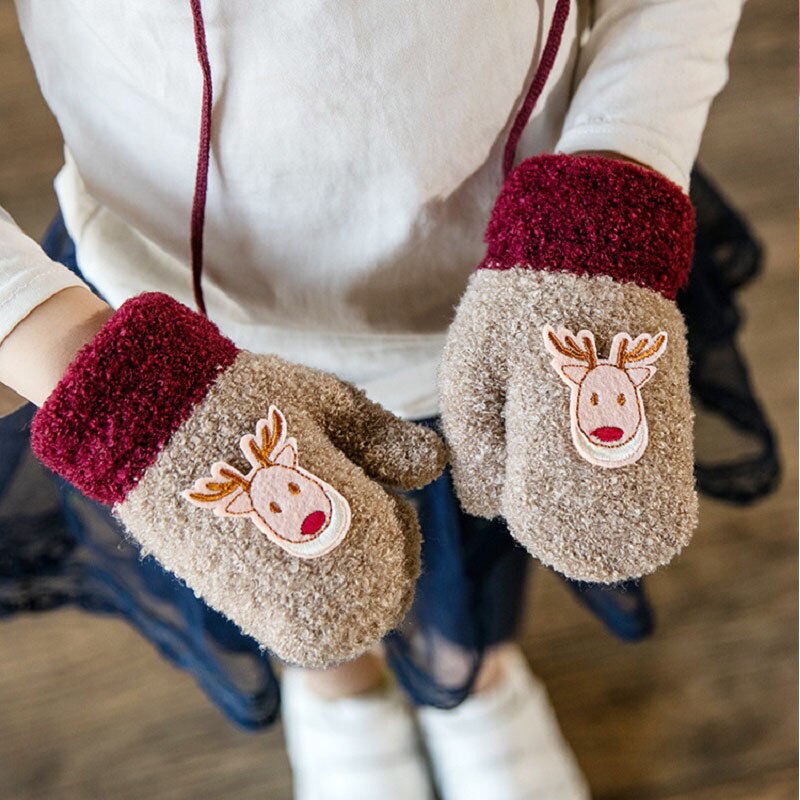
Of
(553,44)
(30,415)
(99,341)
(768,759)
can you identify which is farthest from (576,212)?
(768,759)

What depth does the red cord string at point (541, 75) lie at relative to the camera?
20.2 inches

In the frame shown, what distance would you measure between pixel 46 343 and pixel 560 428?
0.85ft

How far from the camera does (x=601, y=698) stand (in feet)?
3.12

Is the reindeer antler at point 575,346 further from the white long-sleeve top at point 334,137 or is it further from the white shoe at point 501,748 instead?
the white shoe at point 501,748

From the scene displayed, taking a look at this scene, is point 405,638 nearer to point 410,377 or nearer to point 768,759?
point 410,377

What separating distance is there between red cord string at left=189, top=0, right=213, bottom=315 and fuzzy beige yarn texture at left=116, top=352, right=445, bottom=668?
12cm

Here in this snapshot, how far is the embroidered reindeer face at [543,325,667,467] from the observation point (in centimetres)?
44

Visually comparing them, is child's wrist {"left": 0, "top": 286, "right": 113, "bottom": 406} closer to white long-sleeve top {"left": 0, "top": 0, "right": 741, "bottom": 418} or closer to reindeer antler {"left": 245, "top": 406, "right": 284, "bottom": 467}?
white long-sleeve top {"left": 0, "top": 0, "right": 741, "bottom": 418}

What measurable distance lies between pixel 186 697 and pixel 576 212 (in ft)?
2.34

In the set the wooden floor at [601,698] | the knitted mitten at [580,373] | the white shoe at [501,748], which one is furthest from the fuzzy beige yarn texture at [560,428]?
the wooden floor at [601,698]

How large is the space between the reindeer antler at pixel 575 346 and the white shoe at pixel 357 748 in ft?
1.70

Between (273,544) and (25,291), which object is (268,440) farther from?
(25,291)

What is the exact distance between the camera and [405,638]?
29.3 inches

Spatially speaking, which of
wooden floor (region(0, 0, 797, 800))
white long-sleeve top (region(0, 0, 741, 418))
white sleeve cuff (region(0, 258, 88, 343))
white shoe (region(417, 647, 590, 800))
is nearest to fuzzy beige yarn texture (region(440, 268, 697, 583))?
white long-sleeve top (region(0, 0, 741, 418))
